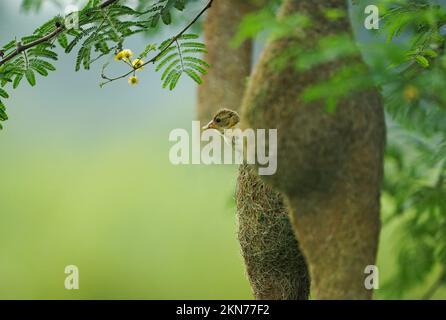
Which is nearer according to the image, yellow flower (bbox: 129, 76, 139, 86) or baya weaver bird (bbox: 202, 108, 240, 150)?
yellow flower (bbox: 129, 76, 139, 86)

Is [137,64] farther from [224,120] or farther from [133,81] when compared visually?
[224,120]

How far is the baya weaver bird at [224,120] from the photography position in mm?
3443

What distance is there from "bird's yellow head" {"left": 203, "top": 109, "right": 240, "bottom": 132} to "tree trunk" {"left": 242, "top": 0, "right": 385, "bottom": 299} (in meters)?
0.70

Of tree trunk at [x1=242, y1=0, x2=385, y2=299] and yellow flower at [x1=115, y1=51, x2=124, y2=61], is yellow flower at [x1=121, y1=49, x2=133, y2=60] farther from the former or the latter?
tree trunk at [x1=242, y1=0, x2=385, y2=299]

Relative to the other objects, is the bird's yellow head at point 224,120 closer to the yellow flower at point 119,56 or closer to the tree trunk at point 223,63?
the yellow flower at point 119,56

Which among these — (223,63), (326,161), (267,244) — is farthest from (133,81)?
(223,63)

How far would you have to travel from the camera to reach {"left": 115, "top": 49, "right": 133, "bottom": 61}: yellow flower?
331cm

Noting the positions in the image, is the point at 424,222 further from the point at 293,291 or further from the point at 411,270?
the point at 293,291

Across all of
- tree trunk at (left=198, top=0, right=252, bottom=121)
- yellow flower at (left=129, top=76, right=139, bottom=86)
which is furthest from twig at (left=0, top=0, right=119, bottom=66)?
tree trunk at (left=198, top=0, right=252, bottom=121)

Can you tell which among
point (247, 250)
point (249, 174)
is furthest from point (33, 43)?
point (247, 250)

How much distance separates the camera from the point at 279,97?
8.78 feet

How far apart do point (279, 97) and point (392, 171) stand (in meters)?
2.71

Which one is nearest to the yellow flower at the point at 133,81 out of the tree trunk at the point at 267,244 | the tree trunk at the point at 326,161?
the tree trunk at the point at 267,244
